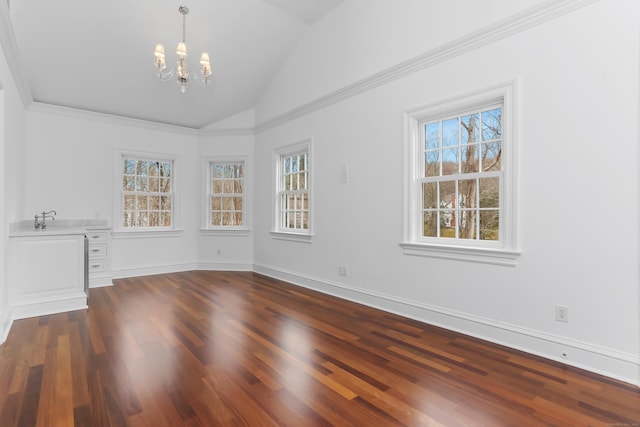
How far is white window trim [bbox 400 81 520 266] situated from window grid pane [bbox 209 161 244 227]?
3.78 meters

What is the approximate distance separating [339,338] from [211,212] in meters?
4.38

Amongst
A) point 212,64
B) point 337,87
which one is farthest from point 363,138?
point 212,64

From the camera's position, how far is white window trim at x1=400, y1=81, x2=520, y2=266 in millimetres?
2762

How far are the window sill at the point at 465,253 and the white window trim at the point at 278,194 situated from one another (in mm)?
1738

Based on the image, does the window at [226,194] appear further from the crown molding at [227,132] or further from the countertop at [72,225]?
the countertop at [72,225]

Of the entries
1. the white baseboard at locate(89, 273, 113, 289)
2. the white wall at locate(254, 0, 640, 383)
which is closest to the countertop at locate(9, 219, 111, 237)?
the white baseboard at locate(89, 273, 113, 289)

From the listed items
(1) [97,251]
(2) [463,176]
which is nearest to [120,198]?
(1) [97,251]

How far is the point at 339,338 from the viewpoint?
2.94 m

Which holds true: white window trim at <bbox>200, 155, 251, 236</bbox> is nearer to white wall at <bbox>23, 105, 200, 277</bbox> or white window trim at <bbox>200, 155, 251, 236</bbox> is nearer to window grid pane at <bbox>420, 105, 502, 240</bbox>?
white wall at <bbox>23, 105, 200, 277</bbox>

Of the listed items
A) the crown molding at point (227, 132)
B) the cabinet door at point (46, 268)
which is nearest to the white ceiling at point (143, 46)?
the crown molding at point (227, 132)

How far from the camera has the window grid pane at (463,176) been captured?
3.02 metres

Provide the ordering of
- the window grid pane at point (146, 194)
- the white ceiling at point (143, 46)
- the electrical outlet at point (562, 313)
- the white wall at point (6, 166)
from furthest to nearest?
the window grid pane at point (146, 194), the white ceiling at point (143, 46), the white wall at point (6, 166), the electrical outlet at point (562, 313)

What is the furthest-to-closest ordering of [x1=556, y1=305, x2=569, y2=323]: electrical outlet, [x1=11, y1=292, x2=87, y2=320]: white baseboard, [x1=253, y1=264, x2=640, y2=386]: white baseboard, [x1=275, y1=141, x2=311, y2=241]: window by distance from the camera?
[x1=275, y1=141, x2=311, y2=241]: window → [x1=11, y1=292, x2=87, y2=320]: white baseboard → [x1=556, y1=305, x2=569, y2=323]: electrical outlet → [x1=253, y1=264, x2=640, y2=386]: white baseboard

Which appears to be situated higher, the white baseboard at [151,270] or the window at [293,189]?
the window at [293,189]
